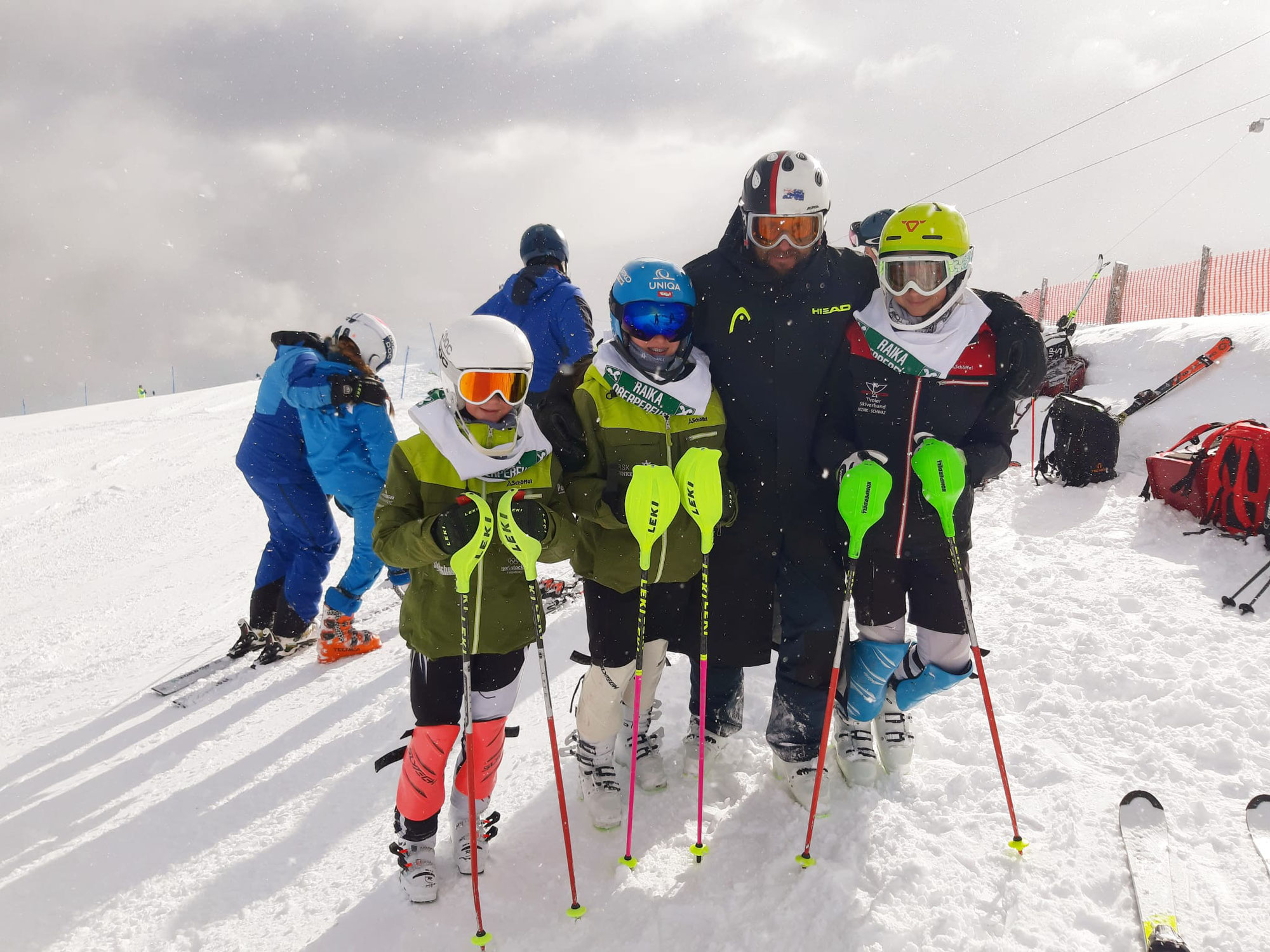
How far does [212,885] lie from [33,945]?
61 cm

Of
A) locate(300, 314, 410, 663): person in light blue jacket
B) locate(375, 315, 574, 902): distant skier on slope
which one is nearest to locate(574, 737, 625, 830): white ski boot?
locate(375, 315, 574, 902): distant skier on slope

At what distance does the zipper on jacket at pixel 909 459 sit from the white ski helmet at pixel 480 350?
174 centimetres

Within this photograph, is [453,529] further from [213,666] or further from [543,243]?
[213,666]

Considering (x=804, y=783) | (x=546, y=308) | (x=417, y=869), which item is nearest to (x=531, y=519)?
(x=417, y=869)

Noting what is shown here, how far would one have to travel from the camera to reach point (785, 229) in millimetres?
3045

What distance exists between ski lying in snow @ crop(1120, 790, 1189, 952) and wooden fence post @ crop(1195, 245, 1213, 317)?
16986mm

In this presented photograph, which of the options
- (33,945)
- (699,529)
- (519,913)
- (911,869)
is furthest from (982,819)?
(33,945)

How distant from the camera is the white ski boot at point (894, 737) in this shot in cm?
338

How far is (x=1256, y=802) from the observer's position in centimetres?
287

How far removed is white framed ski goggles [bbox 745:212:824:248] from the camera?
304cm

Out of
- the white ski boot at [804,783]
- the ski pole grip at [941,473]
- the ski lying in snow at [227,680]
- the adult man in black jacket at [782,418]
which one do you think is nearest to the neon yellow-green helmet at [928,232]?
the adult man in black jacket at [782,418]

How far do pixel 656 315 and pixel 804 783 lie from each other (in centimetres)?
232

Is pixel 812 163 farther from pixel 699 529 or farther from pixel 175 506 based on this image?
Result: pixel 175 506

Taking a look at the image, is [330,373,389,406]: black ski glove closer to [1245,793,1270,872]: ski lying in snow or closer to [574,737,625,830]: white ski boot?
[574,737,625,830]: white ski boot
